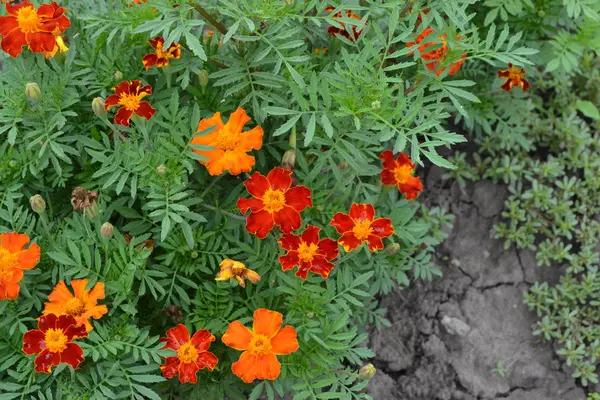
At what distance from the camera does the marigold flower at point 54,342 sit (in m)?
1.55

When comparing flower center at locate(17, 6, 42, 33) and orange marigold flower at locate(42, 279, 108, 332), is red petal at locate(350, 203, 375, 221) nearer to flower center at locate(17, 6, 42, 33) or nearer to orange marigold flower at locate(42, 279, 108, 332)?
orange marigold flower at locate(42, 279, 108, 332)

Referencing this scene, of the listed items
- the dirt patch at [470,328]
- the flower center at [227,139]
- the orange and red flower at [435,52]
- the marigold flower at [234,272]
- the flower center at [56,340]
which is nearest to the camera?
the flower center at [56,340]

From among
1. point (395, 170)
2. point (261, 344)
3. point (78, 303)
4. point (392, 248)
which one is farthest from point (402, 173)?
point (78, 303)

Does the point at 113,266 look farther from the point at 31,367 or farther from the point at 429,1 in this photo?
the point at 429,1

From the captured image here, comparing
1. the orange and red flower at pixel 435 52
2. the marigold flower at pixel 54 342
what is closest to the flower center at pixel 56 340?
the marigold flower at pixel 54 342

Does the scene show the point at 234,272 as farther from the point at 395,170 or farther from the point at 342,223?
the point at 395,170

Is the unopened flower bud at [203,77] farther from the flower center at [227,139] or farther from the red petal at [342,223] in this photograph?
the red petal at [342,223]

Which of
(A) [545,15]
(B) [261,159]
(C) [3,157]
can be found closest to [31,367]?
(C) [3,157]

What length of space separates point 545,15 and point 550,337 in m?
1.22

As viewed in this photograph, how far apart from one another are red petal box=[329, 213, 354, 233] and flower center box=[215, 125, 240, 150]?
0.33 m

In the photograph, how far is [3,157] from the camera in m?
1.86

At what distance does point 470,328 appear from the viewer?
2451 millimetres

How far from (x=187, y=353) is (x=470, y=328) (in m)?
1.19

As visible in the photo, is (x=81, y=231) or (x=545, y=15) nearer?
(x=81, y=231)
